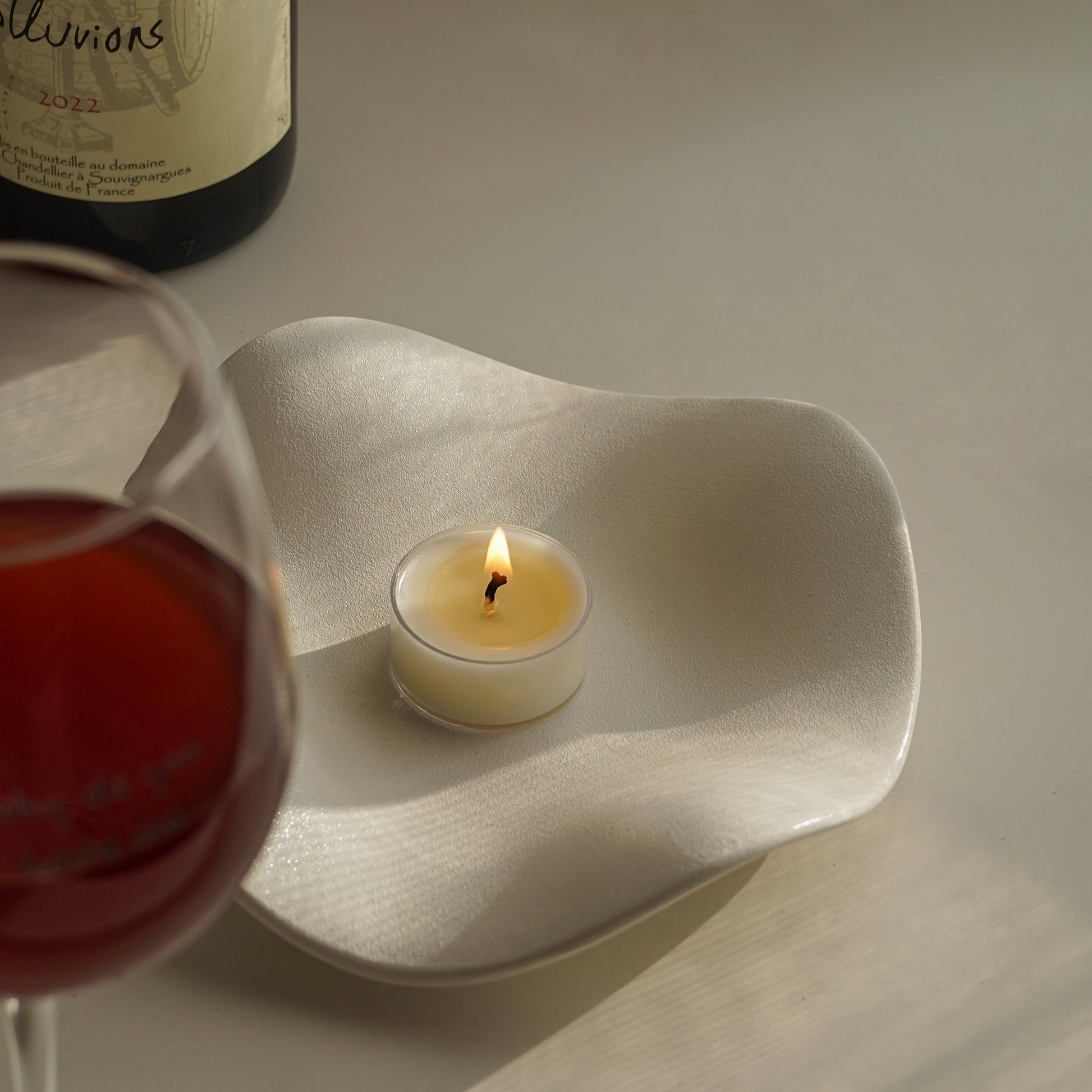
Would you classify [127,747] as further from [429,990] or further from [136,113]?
[136,113]

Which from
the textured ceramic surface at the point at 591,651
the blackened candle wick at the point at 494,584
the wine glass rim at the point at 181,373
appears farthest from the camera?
the blackened candle wick at the point at 494,584

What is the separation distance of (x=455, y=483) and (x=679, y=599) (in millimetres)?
112

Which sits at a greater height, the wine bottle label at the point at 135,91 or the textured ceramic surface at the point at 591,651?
the wine bottle label at the point at 135,91

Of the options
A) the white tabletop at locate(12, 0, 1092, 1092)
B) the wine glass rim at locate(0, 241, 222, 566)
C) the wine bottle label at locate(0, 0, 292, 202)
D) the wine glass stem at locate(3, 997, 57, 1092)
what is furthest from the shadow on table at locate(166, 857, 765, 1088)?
the wine bottle label at locate(0, 0, 292, 202)

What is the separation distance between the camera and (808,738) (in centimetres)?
47

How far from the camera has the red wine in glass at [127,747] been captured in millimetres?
261

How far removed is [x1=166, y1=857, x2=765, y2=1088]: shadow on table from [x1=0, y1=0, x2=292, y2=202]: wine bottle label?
0.37 meters

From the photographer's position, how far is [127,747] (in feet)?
0.89

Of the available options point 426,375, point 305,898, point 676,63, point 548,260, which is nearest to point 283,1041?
point 305,898

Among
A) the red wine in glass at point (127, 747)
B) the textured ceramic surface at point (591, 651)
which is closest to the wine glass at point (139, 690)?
the red wine in glass at point (127, 747)

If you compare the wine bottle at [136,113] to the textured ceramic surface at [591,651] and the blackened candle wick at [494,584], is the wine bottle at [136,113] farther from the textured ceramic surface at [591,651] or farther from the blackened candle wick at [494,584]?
the blackened candle wick at [494,584]

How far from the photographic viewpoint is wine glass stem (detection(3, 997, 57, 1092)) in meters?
0.32

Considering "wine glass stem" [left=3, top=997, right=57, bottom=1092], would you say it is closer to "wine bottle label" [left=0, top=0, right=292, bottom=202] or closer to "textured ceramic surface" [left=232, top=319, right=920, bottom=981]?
"textured ceramic surface" [left=232, top=319, right=920, bottom=981]

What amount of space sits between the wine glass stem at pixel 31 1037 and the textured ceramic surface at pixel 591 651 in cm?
8
